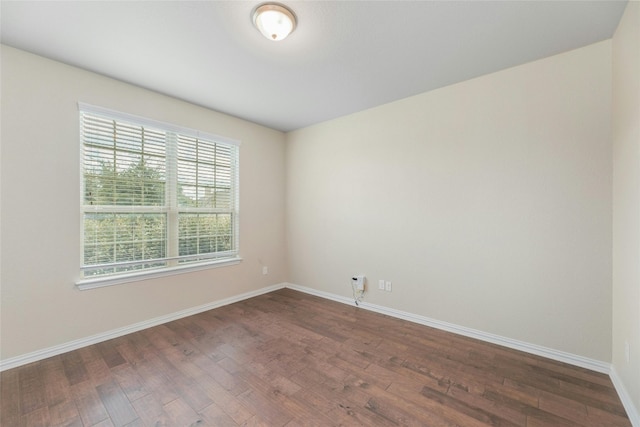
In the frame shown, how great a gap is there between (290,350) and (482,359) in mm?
1725

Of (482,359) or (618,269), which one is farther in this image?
(482,359)

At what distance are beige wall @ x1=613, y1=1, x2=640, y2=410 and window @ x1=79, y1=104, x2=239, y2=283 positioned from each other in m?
3.87

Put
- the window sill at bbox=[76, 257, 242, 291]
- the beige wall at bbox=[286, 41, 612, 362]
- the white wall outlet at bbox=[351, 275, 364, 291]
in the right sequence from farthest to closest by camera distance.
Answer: the white wall outlet at bbox=[351, 275, 364, 291], the window sill at bbox=[76, 257, 242, 291], the beige wall at bbox=[286, 41, 612, 362]

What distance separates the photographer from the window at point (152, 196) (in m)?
2.62

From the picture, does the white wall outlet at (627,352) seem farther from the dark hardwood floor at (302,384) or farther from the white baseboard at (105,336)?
the white baseboard at (105,336)

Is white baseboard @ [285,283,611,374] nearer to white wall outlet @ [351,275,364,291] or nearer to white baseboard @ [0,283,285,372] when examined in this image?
white wall outlet @ [351,275,364,291]

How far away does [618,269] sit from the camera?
1.96 metres

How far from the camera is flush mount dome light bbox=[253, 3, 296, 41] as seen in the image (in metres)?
1.74

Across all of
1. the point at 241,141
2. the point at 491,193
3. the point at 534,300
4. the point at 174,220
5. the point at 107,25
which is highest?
the point at 107,25

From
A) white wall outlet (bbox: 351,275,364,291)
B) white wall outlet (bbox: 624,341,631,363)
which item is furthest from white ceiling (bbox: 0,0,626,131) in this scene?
white wall outlet (bbox: 351,275,364,291)

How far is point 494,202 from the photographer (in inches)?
102

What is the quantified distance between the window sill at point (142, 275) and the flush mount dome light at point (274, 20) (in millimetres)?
2704

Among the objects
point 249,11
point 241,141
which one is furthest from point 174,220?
point 249,11

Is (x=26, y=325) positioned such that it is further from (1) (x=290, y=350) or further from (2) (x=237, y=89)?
(2) (x=237, y=89)
